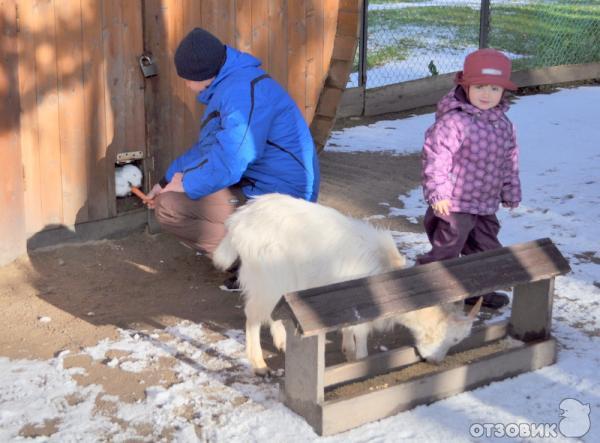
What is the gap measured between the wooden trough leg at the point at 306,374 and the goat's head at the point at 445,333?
63 cm

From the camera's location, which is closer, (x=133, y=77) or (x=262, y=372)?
(x=262, y=372)

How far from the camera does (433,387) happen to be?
12.6 ft

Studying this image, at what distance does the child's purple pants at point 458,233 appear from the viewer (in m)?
4.87

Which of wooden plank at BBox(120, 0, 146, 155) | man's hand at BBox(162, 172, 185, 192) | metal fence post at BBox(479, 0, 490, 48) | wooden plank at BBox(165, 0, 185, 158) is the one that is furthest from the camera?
metal fence post at BBox(479, 0, 490, 48)

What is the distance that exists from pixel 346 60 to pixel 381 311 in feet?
13.2

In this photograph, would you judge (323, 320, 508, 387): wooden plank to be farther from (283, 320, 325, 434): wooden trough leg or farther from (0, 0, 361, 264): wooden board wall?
(0, 0, 361, 264): wooden board wall

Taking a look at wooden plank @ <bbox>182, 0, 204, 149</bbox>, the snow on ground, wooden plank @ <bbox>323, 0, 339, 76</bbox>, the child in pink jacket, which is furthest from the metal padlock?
the child in pink jacket

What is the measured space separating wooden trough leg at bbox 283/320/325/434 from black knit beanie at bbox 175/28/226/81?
1747mm

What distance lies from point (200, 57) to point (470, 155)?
1486 mm

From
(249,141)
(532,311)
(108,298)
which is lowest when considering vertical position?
(108,298)

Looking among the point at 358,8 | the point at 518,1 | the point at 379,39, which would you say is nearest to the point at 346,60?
the point at 358,8

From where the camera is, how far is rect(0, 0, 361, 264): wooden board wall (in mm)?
5281

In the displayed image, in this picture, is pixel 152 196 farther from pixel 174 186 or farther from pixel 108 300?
pixel 108 300

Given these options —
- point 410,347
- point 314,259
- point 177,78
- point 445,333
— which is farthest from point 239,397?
point 177,78
